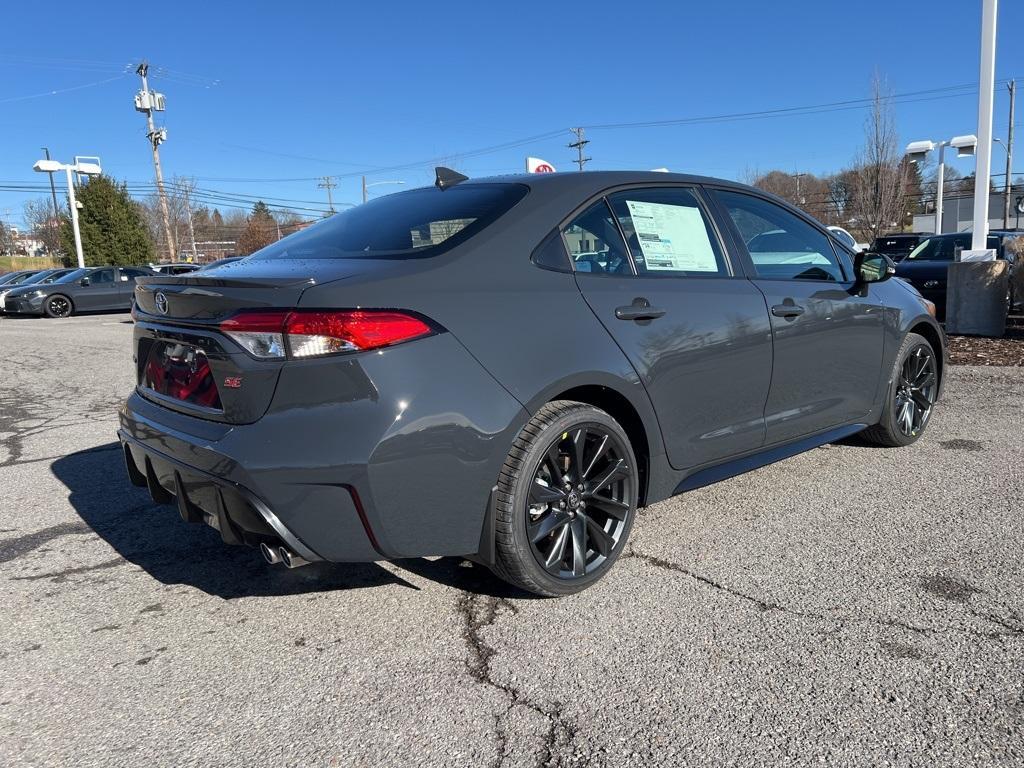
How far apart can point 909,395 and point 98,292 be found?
22625 mm

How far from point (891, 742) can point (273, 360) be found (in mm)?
2087

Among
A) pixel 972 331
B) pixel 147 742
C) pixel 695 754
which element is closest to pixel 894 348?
pixel 695 754

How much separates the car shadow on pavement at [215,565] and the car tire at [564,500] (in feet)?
0.88

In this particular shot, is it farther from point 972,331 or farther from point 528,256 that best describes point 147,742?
point 972,331

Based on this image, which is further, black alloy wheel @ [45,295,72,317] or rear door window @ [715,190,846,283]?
black alloy wheel @ [45,295,72,317]

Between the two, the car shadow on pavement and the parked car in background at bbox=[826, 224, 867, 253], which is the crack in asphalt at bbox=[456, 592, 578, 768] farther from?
the parked car in background at bbox=[826, 224, 867, 253]

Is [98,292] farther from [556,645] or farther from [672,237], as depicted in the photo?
[556,645]

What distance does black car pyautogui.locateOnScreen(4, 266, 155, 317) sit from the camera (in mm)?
21047

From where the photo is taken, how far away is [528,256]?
2.89m

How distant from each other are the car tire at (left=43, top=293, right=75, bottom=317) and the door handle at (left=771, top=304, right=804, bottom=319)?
888 inches

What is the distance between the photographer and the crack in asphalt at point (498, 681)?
6.84 ft

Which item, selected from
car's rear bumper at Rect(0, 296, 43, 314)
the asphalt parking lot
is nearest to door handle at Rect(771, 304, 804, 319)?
the asphalt parking lot

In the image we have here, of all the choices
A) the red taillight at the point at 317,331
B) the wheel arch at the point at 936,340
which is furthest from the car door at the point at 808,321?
the red taillight at the point at 317,331

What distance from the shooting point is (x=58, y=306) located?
2153 centimetres
